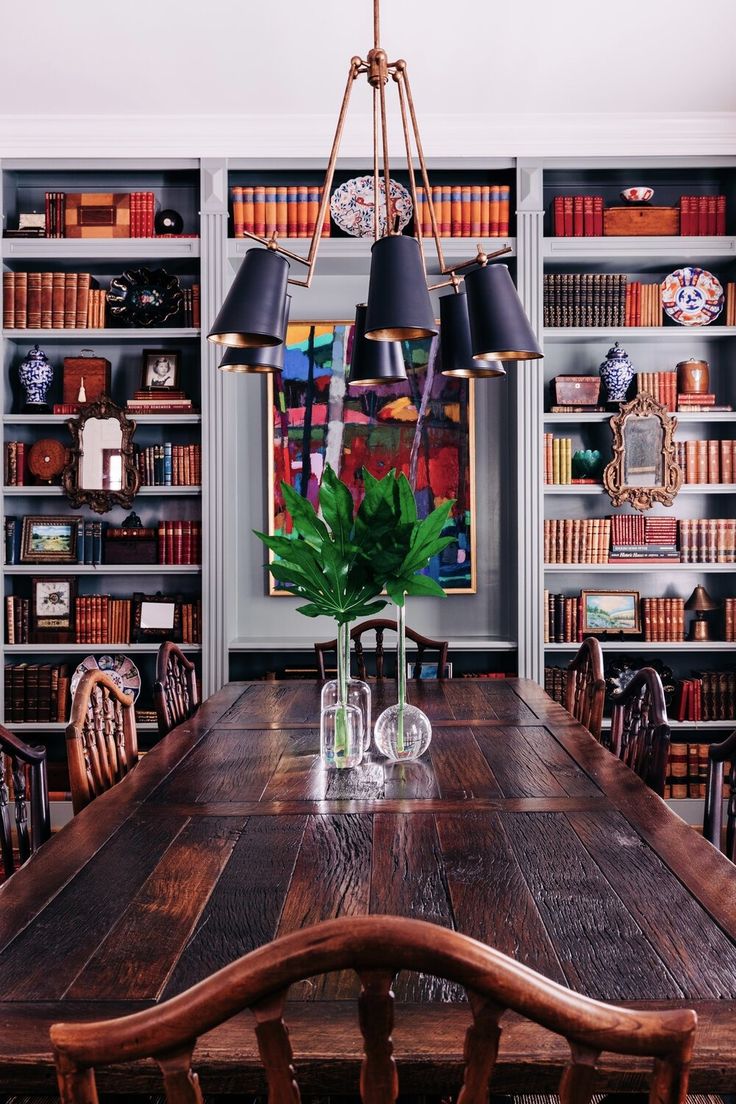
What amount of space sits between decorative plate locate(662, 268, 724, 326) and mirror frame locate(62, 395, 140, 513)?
2514mm

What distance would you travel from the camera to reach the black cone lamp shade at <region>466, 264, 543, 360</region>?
1.81m

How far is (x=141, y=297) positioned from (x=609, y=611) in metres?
2.59

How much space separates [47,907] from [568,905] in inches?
27.8

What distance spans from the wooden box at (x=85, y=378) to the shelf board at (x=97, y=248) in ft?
1.52

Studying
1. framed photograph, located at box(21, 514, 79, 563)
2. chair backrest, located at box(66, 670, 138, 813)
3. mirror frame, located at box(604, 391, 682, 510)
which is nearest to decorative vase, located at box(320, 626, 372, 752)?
chair backrest, located at box(66, 670, 138, 813)

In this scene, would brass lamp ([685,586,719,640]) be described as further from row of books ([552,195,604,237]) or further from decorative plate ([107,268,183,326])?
decorative plate ([107,268,183,326])

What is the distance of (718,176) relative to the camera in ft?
13.4

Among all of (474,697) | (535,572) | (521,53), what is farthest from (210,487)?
(521,53)

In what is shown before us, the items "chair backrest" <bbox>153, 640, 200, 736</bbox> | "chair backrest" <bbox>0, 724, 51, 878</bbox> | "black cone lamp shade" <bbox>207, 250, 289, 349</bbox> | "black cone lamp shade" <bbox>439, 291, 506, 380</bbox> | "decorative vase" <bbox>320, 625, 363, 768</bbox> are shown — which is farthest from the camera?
"chair backrest" <bbox>153, 640, 200, 736</bbox>

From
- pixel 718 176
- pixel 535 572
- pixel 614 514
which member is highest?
pixel 718 176

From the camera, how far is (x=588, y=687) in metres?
2.55

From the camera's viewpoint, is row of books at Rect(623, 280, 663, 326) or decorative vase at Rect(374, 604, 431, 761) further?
row of books at Rect(623, 280, 663, 326)

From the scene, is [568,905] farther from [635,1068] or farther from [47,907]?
[47,907]

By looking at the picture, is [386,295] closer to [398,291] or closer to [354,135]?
[398,291]
